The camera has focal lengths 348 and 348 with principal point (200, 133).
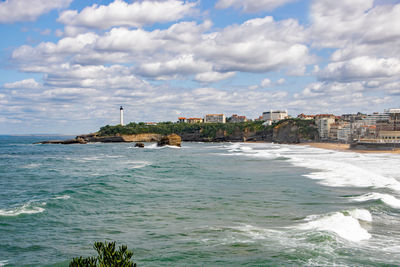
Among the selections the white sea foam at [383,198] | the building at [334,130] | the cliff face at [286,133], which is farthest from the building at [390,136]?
the white sea foam at [383,198]

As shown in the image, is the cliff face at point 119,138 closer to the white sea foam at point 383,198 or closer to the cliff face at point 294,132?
the cliff face at point 294,132

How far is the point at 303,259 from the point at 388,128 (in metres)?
95.4

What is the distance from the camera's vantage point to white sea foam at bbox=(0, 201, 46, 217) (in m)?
16.1

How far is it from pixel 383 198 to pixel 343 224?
699 centimetres

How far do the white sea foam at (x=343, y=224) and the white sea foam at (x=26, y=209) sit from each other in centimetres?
1212

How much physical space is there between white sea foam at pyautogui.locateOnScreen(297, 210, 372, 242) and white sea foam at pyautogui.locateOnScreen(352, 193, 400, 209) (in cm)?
309

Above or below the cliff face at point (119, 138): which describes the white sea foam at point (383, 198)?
below

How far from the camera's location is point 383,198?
18938 mm

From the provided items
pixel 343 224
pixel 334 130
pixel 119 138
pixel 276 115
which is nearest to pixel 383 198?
pixel 343 224

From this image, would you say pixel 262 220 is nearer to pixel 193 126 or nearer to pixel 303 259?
pixel 303 259

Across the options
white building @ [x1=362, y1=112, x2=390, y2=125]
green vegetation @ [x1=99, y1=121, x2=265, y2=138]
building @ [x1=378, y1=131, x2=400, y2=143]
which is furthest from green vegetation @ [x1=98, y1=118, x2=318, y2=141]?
building @ [x1=378, y1=131, x2=400, y2=143]

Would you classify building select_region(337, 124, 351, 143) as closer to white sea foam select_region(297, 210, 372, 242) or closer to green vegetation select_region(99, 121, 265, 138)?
green vegetation select_region(99, 121, 265, 138)

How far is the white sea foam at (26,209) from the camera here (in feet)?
52.7

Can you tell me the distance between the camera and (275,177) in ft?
95.2
